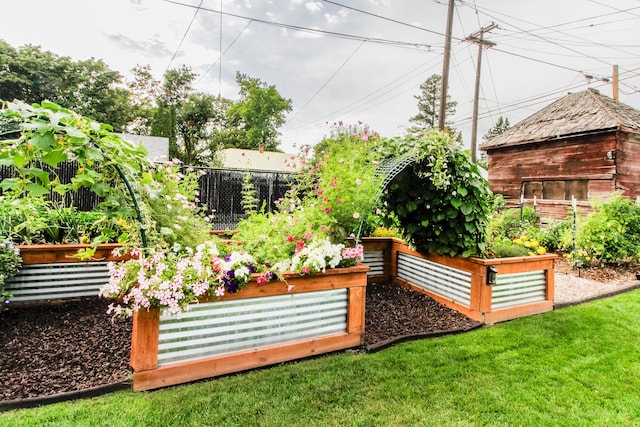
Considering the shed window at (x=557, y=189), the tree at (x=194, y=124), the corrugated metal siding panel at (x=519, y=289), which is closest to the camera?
the corrugated metal siding panel at (x=519, y=289)

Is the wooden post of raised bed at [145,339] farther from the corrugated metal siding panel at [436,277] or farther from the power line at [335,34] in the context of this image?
the power line at [335,34]

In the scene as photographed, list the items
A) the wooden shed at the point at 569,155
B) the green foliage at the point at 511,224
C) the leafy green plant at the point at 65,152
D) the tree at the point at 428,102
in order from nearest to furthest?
the leafy green plant at the point at 65,152 < the green foliage at the point at 511,224 < the wooden shed at the point at 569,155 < the tree at the point at 428,102

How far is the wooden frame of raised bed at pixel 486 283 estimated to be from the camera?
3.38 m

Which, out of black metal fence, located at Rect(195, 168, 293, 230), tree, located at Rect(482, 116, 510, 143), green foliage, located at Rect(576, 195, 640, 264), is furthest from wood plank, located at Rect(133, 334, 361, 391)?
tree, located at Rect(482, 116, 510, 143)

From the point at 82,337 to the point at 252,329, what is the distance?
1411 mm

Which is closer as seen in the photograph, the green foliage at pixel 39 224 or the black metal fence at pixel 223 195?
the green foliage at pixel 39 224

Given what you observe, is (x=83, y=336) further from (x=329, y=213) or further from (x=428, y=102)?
(x=428, y=102)

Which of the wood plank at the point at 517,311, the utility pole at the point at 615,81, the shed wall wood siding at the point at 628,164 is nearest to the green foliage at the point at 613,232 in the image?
the wood plank at the point at 517,311

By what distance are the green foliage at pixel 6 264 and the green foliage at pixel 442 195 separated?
3.63 metres

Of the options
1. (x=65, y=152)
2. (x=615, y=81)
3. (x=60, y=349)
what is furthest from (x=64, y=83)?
(x=615, y=81)

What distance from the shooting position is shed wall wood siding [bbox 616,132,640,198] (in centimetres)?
824

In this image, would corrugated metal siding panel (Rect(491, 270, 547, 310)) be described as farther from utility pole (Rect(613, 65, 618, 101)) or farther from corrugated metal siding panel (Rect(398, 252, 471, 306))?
utility pole (Rect(613, 65, 618, 101))

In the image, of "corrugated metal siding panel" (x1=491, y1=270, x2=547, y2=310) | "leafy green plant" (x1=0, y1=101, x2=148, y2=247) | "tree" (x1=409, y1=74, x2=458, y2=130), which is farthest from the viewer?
"tree" (x1=409, y1=74, x2=458, y2=130)

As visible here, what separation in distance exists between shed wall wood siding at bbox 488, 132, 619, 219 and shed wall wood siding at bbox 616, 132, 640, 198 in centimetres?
17
